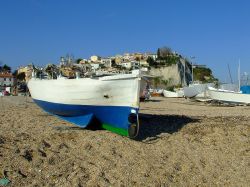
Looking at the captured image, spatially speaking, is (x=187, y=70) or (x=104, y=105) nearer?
(x=104, y=105)

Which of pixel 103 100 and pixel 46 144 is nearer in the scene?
pixel 46 144

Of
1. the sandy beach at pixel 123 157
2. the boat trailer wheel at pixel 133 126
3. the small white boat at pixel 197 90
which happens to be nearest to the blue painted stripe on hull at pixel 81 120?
the sandy beach at pixel 123 157

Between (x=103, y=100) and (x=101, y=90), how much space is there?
13.1 inches

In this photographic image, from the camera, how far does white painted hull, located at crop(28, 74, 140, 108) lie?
35.3ft

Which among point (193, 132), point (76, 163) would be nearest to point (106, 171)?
point (76, 163)

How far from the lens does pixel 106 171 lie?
7.35m

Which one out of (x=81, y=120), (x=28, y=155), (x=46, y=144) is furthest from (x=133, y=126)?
(x=28, y=155)

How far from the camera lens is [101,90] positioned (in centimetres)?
1109

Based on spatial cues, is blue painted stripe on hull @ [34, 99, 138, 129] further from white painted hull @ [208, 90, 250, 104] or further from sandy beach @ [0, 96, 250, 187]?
white painted hull @ [208, 90, 250, 104]

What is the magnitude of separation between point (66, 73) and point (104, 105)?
3.39m

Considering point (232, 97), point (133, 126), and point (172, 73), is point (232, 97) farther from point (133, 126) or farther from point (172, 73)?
point (172, 73)

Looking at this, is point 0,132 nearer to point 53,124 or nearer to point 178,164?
point 53,124

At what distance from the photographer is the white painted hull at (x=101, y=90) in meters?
10.8

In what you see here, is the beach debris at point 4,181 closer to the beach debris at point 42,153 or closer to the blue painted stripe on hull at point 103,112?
the beach debris at point 42,153
